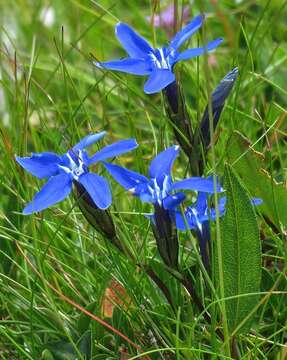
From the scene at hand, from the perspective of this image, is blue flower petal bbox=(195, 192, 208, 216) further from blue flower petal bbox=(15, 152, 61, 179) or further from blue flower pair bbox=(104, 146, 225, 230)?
blue flower petal bbox=(15, 152, 61, 179)

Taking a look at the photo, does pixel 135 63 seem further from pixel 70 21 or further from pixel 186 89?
pixel 70 21

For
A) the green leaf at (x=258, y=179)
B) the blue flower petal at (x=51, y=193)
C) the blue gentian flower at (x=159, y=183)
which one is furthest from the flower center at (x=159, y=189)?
the green leaf at (x=258, y=179)

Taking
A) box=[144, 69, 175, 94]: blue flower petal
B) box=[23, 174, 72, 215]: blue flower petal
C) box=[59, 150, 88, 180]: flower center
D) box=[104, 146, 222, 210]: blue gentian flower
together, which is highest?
box=[144, 69, 175, 94]: blue flower petal

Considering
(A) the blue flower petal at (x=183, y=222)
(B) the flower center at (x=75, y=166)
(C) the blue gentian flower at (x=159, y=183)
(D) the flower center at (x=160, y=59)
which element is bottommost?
(A) the blue flower petal at (x=183, y=222)

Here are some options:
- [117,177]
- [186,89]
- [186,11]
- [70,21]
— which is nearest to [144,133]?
[186,89]

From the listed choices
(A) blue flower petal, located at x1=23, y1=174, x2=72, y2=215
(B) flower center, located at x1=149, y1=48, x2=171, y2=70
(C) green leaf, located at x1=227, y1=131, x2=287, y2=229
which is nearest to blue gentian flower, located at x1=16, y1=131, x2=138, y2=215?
(A) blue flower petal, located at x1=23, y1=174, x2=72, y2=215

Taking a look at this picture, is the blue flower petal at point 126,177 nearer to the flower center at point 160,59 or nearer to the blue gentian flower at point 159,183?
the blue gentian flower at point 159,183

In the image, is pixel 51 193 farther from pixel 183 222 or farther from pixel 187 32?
pixel 187 32
